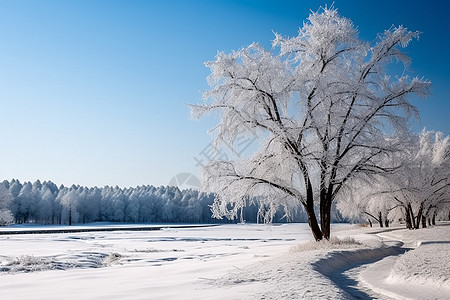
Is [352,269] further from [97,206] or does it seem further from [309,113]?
[97,206]

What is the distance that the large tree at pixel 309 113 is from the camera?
1797 centimetres

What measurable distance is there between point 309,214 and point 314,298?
12787mm

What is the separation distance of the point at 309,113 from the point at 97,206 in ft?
413

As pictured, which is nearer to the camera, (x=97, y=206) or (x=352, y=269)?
(x=352, y=269)

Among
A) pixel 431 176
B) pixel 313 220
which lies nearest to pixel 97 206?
pixel 431 176

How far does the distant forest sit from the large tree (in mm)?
82467

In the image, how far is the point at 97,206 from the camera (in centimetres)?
13350

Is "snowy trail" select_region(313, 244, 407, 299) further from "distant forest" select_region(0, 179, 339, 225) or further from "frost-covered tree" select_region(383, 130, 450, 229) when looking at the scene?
"distant forest" select_region(0, 179, 339, 225)

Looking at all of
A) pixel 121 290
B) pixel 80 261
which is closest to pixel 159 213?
pixel 80 261

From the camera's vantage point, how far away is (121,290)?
907 cm

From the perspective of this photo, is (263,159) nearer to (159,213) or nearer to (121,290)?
(121,290)

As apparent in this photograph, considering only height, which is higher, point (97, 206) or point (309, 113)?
point (309, 113)

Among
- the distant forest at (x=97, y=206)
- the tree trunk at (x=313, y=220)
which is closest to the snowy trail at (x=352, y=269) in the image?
the tree trunk at (x=313, y=220)

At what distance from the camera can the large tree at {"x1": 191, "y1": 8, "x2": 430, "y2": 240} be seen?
18.0 meters
